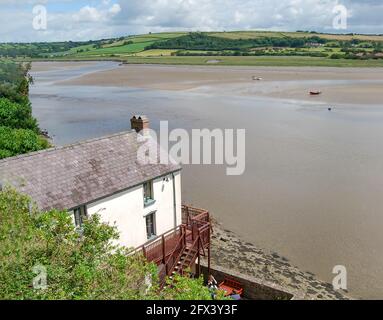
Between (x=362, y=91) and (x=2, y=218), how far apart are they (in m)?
81.7

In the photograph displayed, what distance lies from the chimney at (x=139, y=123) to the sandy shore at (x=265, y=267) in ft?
26.9

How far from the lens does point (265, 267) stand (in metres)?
22.9

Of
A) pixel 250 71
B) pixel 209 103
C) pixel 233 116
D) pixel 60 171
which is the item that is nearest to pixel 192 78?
pixel 250 71

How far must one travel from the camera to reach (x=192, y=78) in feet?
369

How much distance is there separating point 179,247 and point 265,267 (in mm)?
5768

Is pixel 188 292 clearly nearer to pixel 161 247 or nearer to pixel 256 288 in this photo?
pixel 161 247

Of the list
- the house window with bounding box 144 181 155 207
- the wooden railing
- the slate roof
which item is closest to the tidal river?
the wooden railing

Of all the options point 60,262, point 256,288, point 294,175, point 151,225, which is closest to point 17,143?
point 151,225

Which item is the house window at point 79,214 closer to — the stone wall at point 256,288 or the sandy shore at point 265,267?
the stone wall at point 256,288

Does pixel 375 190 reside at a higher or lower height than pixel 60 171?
lower

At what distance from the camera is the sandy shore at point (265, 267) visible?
20969 mm

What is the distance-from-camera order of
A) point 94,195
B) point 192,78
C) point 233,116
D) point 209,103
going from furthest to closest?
point 192,78, point 209,103, point 233,116, point 94,195

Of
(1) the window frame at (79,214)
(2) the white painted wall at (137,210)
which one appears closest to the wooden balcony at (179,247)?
(2) the white painted wall at (137,210)
